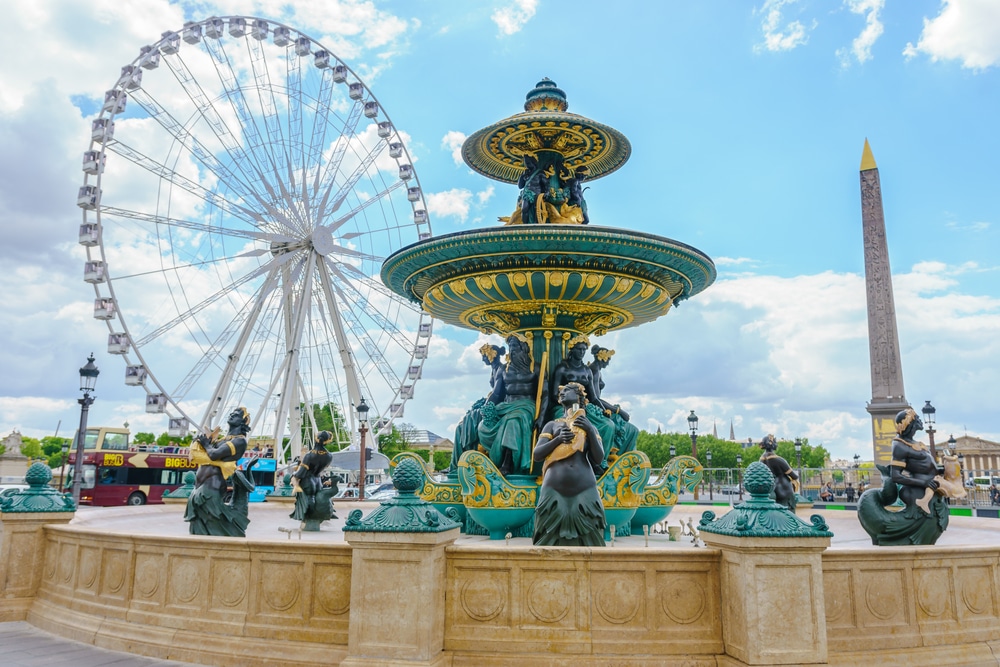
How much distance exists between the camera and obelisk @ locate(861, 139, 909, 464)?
115 ft

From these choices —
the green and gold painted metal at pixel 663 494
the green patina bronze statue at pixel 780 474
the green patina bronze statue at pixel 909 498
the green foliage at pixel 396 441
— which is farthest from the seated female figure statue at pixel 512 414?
the green foliage at pixel 396 441

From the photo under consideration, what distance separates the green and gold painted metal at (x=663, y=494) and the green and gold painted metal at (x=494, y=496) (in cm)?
146

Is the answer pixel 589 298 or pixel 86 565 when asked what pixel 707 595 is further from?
pixel 589 298

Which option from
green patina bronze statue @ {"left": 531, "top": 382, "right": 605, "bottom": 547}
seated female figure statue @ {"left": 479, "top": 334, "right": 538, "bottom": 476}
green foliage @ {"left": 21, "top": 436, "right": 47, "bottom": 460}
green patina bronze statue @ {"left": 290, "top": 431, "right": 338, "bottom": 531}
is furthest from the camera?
green foliage @ {"left": 21, "top": 436, "right": 47, "bottom": 460}

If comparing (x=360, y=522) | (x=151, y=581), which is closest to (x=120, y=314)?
(x=151, y=581)

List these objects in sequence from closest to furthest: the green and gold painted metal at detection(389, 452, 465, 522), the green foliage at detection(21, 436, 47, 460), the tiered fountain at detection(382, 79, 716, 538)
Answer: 1. the tiered fountain at detection(382, 79, 716, 538)
2. the green and gold painted metal at detection(389, 452, 465, 522)
3. the green foliage at detection(21, 436, 47, 460)

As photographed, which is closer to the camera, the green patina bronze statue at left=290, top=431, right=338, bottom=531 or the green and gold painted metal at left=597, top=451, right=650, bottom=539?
the green and gold painted metal at left=597, top=451, right=650, bottom=539

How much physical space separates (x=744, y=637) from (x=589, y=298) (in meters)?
6.11

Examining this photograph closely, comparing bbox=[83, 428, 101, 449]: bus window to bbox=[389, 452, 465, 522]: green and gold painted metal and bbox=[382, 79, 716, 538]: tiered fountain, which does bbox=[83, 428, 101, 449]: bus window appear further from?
bbox=[389, 452, 465, 522]: green and gold painted metal

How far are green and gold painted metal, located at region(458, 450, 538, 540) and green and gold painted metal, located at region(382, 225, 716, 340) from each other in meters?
2.40

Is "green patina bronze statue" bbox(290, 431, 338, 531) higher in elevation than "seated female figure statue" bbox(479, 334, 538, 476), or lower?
lower

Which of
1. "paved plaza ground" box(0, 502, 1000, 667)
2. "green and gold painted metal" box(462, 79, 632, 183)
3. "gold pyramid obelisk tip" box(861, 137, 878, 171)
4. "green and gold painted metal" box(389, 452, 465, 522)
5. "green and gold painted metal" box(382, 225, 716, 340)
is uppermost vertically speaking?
"gold pyramid obelisk tip" box(861, 137, 878, 171)

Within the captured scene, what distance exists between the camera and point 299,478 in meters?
10.6

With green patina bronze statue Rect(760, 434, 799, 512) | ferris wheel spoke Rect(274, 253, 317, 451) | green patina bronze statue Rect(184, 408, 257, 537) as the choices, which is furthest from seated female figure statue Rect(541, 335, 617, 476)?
ferris wheel spoke Rect(274, 253, 317, 451)
